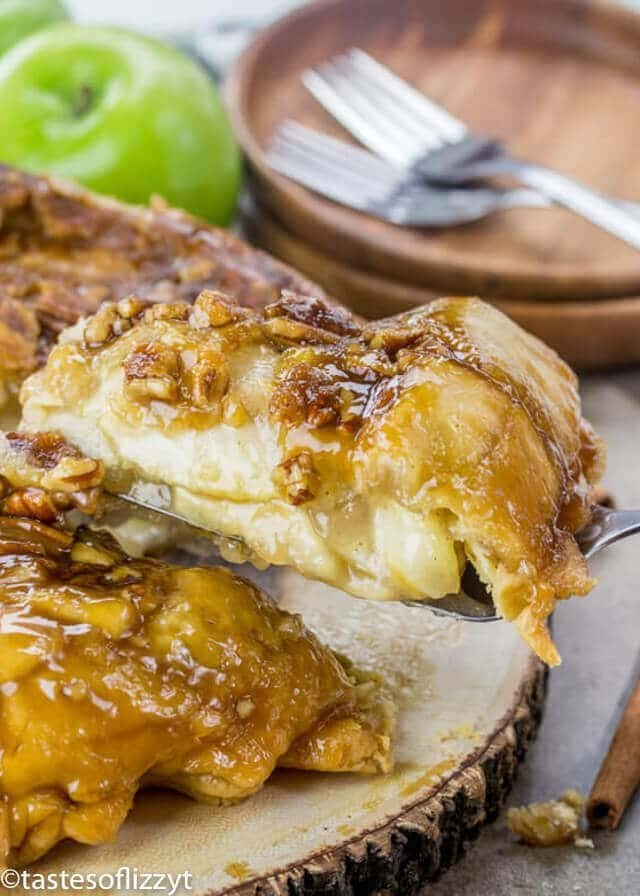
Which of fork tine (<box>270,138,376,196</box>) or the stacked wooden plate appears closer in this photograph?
the stacked wooden plate

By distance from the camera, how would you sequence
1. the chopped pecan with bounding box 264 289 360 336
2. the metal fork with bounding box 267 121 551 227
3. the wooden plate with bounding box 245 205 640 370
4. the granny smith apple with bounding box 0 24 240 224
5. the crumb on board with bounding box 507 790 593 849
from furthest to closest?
the metal fork with bounding box 267 121 551 227
the granny smith apple with bounding box 0 24 240 224
the wooden plate with bounding box 245 205 640 370
the crumb on board with bounding box 507 790 593 849
the chopped pecan with bounding box 264 289 360 336

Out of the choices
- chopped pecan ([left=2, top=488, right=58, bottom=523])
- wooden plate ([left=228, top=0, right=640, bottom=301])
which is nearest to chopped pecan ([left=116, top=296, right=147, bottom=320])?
chopped pecan ([left=2, top=488, right=58, bottom=523])

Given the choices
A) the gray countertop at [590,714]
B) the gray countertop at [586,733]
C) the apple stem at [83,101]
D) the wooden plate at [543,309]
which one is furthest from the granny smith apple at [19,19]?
the gray countertop at [586,733]

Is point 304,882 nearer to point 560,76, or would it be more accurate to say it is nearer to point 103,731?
point 103,731

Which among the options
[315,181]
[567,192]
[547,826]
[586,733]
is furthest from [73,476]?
[567,192]

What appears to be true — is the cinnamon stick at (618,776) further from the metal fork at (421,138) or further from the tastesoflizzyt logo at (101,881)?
the metal fork at (421,138)

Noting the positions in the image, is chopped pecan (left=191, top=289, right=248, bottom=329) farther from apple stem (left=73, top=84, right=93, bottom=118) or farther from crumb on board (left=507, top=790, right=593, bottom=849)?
apple stem (left=73, top=84, right=93, bottom=118)
